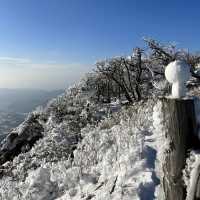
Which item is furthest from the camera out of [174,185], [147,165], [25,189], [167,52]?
[167,52]

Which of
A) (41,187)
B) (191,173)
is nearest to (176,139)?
(191,173)

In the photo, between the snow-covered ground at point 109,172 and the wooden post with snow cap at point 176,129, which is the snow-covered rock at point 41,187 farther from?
the wooden post with snow cap at point 176,129

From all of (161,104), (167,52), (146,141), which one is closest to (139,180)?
(146,141)

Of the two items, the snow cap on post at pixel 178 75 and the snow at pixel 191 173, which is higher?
the snow cap on post at pixel 178 75

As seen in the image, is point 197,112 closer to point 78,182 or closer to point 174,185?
point 174,185

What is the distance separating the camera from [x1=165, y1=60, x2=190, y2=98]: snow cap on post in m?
2.60

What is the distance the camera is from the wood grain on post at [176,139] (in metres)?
2.73

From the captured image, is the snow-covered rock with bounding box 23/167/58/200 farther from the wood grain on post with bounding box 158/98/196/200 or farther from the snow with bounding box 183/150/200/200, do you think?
the snow with bounding box 183/150/200/200

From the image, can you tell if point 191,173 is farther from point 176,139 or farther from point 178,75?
point 178,75

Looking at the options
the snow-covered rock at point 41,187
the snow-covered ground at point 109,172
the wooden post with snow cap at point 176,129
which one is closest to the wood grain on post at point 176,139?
the wooden post with snow cap at point 176,129

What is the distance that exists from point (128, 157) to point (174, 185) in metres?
2.91

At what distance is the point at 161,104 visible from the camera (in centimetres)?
290

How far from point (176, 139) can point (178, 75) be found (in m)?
0.65

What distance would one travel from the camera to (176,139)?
287 centimetres
